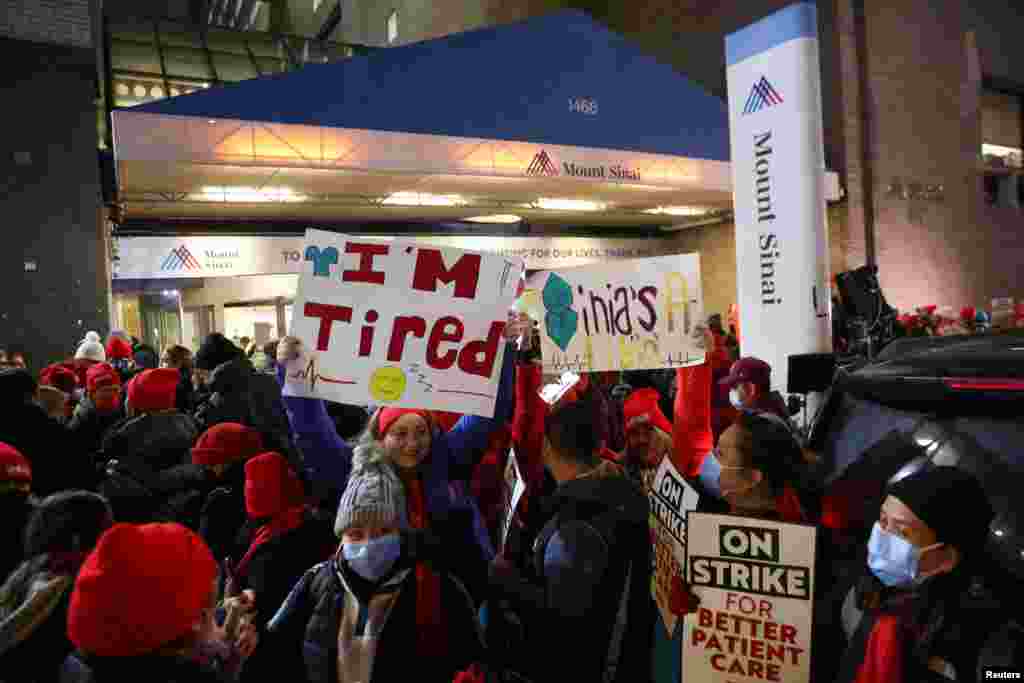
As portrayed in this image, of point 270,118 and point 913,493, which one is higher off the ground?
point 270,118

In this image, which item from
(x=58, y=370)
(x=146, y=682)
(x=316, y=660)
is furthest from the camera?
(x=58, y=370)

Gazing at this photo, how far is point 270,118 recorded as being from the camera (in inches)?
400

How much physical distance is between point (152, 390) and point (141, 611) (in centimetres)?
316

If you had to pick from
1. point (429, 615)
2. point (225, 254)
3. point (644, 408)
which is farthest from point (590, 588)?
point (225, 254)

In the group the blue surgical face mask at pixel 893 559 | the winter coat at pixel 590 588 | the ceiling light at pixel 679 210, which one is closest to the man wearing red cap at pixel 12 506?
the winter coat at pixel 590 588

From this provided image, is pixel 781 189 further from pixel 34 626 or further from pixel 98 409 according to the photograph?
pixel 98 409

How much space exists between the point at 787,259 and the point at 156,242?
10750 millimetres

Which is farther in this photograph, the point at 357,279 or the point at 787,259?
the point at 787,259

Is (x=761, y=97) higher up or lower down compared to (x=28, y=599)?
higher up

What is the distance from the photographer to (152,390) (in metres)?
4.43

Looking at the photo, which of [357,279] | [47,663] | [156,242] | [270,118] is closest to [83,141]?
[156,242]

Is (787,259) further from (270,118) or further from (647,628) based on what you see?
(270,118)

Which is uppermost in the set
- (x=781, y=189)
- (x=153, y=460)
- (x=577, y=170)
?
(x=577, y=170)

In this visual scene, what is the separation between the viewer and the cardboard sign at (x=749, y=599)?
6.54ft
